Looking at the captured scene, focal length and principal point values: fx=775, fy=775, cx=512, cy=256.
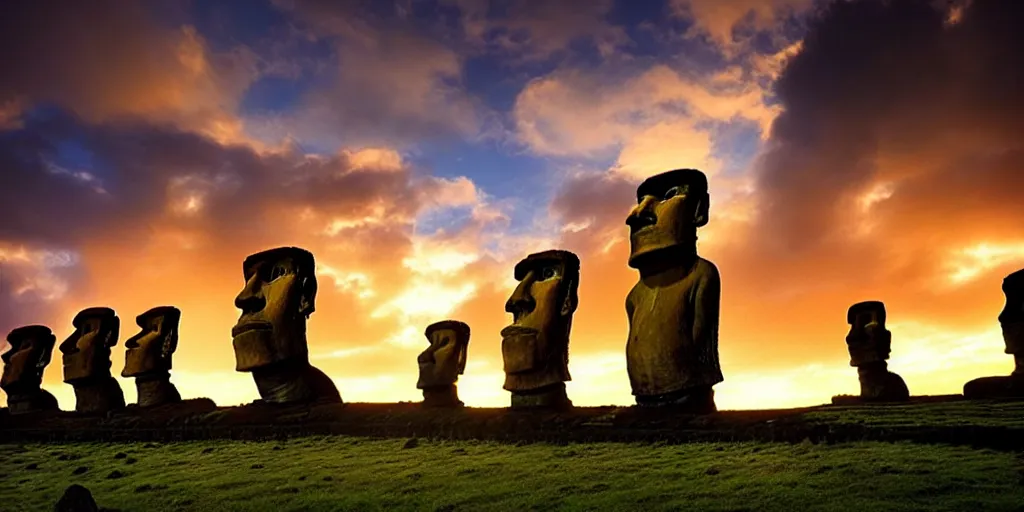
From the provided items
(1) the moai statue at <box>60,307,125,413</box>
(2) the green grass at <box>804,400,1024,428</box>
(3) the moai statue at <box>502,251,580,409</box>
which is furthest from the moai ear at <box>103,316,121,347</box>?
(2) the green grass at <box>804,400,1024,428</box>

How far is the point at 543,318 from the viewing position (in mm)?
15820

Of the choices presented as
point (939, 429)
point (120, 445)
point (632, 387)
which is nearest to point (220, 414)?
point (120, 445)

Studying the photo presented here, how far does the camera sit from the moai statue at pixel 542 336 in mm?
15617

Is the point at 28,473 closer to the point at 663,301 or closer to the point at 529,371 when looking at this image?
the point at 529,371

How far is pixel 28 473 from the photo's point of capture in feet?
46.5

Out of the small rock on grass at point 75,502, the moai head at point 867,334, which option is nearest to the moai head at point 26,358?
the small rock on grass at point 75,502

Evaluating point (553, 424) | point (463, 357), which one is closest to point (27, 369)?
point (463, 357)

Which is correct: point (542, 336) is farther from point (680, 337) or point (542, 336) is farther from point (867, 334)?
point (867, 334)

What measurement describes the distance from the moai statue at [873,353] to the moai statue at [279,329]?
1627 cm

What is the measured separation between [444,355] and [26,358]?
532 inches

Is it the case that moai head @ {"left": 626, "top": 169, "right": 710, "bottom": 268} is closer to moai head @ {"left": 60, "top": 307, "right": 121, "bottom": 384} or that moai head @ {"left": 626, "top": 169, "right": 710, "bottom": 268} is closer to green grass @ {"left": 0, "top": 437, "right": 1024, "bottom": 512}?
green grass @ {"left": 0, "top": 437, "right": 1024, "bottom": 512}

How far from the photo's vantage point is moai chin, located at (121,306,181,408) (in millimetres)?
21203

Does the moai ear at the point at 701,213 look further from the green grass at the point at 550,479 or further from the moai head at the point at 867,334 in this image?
the moai head at the point at 867,334

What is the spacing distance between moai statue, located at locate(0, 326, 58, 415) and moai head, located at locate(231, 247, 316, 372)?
10.1 m
